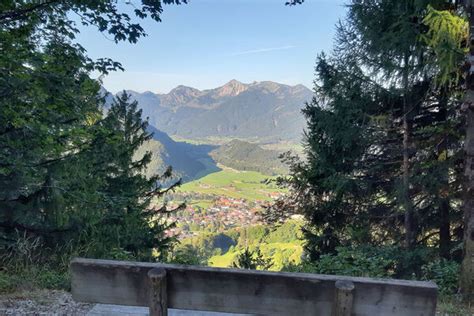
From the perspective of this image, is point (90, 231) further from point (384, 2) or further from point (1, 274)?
point (384, 2)

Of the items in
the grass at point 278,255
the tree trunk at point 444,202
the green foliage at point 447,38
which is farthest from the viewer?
the grass at point 278,255

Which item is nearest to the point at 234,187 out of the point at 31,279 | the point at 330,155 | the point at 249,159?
the point at 249,159

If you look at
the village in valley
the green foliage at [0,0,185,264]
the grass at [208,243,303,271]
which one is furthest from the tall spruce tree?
the village in valley

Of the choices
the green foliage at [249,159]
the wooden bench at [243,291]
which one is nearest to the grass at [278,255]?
the wooden bench at [243,291]

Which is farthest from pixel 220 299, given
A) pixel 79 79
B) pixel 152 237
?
pixel 152 237

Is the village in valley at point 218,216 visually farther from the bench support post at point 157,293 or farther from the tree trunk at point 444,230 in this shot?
the bench support post at point 157,293

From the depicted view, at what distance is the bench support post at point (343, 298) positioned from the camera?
173 centimetres

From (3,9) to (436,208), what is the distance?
9.01 m

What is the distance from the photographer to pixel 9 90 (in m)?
4.36

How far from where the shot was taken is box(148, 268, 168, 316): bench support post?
73.8 inches

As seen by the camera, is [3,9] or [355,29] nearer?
[3,9]

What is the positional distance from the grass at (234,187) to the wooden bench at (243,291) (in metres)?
70.3

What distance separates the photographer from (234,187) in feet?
300

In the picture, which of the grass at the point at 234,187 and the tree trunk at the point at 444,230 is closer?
the tree trunk at the point at 444,230
